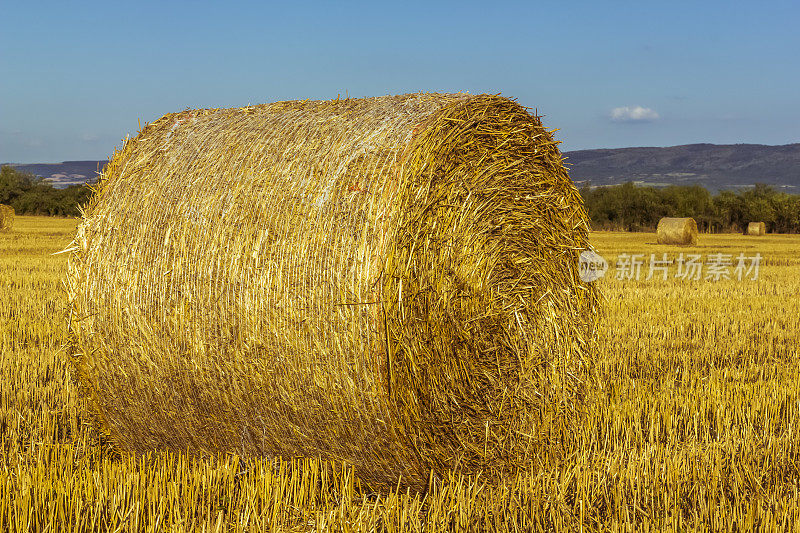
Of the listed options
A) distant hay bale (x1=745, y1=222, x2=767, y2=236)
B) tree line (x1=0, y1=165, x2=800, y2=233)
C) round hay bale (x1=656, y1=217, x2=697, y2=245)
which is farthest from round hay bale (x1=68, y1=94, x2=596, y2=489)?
tree line (x1=0, y1=165, x2=800, y2=233)

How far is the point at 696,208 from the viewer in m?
52.1

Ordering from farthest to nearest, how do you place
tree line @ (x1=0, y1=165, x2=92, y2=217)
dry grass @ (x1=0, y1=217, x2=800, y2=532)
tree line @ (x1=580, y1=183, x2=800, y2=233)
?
tree line @ (x1=0, y1=165, x2=92, y2=217) < tree line @ (x1=580, y1=183, x2=800, y2=233) < dry grass @ (x1=0, y1=217, x2=800, y2=532)

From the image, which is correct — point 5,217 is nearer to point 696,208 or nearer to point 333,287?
point 333,287

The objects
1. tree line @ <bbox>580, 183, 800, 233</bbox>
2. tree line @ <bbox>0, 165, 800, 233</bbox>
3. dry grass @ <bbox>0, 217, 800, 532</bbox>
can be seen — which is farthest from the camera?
tree line @ <bbox>0, 165, 800, 233</bbox>

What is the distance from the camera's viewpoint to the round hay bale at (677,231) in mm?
28025

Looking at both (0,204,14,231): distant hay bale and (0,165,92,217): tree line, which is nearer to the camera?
(0,204,14,231): distant hay bale

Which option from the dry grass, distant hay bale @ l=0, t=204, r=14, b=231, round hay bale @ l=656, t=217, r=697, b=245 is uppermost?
distant hay bale @ l=0, t=204, r=14, b=231

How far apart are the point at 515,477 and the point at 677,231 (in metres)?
25.1

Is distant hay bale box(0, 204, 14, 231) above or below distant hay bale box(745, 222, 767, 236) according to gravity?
above

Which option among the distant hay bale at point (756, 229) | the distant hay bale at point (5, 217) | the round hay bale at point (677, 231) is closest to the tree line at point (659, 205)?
the distant hay bale at point (756, 229)

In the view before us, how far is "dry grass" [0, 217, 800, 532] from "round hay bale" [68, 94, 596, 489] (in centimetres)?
25

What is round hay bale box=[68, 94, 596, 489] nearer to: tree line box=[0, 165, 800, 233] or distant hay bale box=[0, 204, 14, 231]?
distant hay bale box=[0, 204, 14, 231]

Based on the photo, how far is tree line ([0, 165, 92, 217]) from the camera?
5028cm

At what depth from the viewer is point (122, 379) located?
185 inches
